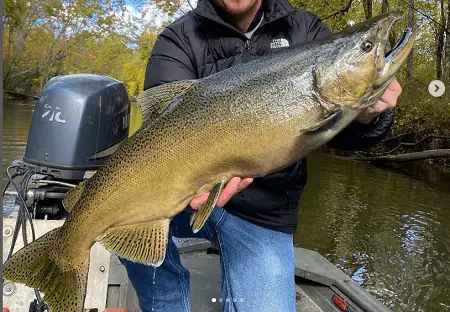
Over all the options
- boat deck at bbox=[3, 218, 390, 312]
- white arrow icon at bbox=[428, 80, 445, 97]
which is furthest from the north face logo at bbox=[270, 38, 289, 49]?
white arrow icon at bbox=[428, 80, 445, 97]

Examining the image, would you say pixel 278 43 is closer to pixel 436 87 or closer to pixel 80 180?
pixel 80 180

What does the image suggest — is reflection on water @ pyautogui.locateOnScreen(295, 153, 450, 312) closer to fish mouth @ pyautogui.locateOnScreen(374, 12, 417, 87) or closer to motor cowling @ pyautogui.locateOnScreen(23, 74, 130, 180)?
motor cowling @ pyautogui.locateOnScreen(23, 74, 130, 180)

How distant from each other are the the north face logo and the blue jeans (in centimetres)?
113

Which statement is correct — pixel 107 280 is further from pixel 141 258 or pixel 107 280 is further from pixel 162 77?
pixel 162 77

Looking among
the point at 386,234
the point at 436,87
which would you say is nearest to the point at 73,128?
the point at 386,234

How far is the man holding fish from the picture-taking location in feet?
9.52

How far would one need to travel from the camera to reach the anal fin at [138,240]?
7.93 ft

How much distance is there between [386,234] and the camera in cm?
888

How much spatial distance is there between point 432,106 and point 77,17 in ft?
117

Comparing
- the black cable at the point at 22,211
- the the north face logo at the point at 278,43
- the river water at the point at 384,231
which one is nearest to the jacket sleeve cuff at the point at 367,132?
the the north face logo at the point at 278,43

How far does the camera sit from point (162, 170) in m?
2.23

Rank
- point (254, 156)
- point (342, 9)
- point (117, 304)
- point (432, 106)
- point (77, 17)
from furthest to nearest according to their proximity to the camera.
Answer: point (77, 17) → point (342, 9) → point (432, 106) → point (117, 304) → point (254, 156)

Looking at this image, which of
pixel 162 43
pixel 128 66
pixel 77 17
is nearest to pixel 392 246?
pixel 162 43

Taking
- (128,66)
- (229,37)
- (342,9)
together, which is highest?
(342,9)
